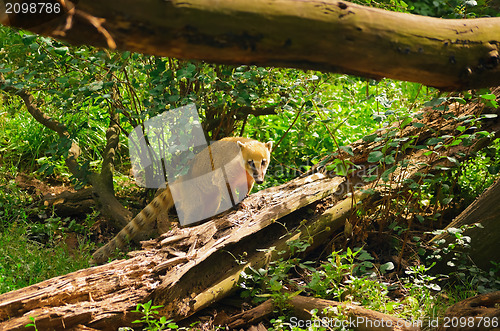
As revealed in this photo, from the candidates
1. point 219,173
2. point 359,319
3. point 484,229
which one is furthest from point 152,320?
point 484,229

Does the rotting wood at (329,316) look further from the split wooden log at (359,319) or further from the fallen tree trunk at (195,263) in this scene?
the fallen tree trunk at (195,263)

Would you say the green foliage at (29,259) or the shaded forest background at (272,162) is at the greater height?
the shaded forest background at (272,162)

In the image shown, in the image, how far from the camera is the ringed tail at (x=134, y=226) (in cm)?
432

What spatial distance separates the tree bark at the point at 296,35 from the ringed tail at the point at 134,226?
335cm

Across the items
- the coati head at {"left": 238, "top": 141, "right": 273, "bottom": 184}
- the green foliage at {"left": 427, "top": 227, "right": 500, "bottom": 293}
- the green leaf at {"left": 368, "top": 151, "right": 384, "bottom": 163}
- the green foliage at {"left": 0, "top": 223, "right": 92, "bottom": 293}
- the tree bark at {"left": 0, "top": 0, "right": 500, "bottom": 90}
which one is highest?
the tree bark at {"left": 0, "top": 0, "right": 500, "bottom": 90}

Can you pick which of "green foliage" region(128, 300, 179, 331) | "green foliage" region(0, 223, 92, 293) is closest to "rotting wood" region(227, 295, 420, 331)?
"green foliage" region(128, 300, 179, 331)

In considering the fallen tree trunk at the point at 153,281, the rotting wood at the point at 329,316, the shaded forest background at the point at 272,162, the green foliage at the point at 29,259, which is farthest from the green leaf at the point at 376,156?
the green foliage at the point at 29,259

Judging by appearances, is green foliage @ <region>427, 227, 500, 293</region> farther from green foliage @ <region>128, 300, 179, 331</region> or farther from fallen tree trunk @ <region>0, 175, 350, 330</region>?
green foliage @ <region>128, 300, 179, 331</region>

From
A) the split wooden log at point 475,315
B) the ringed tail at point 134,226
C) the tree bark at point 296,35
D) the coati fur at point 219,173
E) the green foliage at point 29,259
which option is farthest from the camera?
the coati fur at point 219,173

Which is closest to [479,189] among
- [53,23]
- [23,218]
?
[53,23]

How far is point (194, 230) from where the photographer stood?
12.3 ft

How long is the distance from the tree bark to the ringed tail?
3.35 meters

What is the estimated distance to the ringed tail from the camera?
14.2 feet

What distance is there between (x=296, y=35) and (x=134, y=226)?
3.56 m
